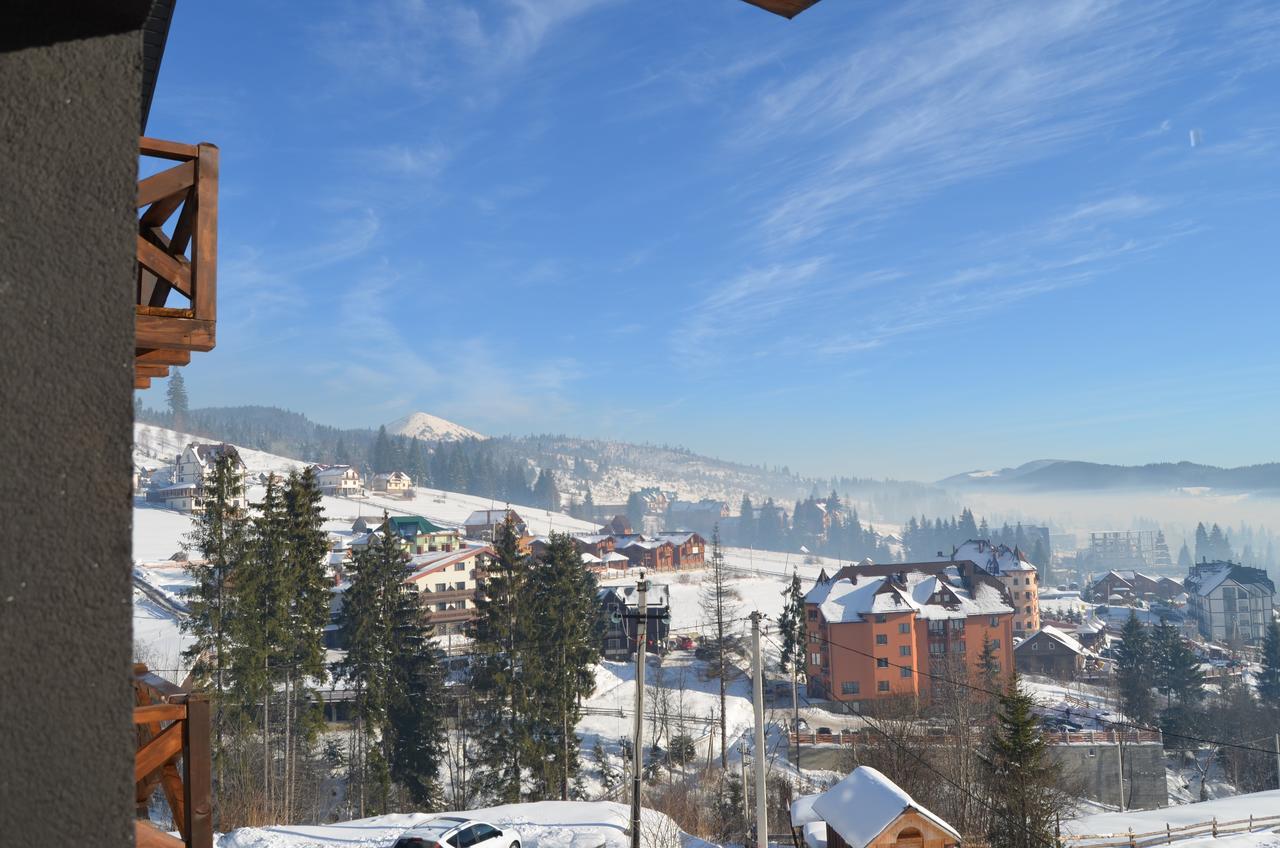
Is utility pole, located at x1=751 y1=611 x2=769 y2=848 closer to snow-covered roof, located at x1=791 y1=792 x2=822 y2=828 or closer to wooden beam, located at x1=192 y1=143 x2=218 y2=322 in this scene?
snow-covered roof, located at x1=791 y1=792 x2=822 y2=828

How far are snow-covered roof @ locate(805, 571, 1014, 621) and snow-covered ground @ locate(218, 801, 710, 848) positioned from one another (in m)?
43.5

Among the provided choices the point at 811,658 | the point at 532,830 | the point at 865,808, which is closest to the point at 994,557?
the point at 811,658

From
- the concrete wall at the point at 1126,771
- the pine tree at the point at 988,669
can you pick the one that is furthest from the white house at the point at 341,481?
the concrete wall at the point at 1126,771

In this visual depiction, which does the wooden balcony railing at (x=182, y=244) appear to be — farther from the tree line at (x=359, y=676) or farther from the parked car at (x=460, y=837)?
the tree line at (x=359, y=676)

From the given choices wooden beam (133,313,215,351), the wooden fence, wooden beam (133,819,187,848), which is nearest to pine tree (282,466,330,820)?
the wooden fence

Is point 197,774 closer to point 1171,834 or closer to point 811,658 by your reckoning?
point 1171,834

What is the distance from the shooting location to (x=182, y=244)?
404cm

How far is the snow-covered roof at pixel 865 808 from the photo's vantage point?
19766mm

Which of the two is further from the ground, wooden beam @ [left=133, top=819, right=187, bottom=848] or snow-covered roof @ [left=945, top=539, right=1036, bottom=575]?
wooden beam @ [left=133, top=819, right=187, bottom=848]

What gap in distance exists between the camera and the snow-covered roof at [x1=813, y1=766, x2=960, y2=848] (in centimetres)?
1977

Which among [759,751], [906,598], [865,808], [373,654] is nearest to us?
[759,751]

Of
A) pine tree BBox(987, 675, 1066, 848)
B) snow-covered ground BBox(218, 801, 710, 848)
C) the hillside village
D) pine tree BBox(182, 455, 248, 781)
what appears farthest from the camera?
the hillside village

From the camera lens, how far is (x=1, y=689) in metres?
1.33

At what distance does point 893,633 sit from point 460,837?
52.9m
